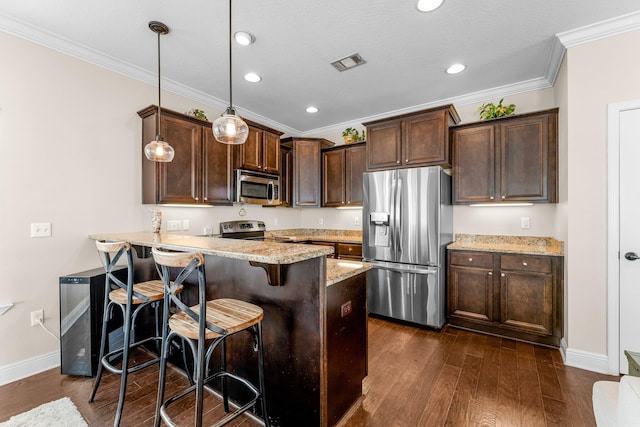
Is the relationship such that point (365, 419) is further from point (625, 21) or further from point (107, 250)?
point (625, 21)

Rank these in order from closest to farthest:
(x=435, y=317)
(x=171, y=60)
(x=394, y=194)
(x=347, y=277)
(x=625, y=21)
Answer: (x=347, y=277) < (x=625, y=21) < (x=171, y=60) < (x=435, y=317) < (x=394, y=194)

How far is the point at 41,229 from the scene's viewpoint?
238 centimetres

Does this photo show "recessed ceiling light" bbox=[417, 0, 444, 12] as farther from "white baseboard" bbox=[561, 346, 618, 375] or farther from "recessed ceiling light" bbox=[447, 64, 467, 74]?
"white baseboard" bbox=[561, 346, 618, 375]

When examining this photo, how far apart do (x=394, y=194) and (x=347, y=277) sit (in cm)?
193

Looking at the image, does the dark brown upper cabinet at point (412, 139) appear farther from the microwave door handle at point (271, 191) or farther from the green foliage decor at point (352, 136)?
the microwave door handle at point (271, 191)

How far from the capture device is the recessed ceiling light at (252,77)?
312 cm

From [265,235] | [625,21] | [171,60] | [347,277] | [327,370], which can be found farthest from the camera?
[265,235]

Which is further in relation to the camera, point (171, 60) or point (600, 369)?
point (171, 60)

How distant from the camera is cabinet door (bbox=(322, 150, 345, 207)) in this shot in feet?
14.6

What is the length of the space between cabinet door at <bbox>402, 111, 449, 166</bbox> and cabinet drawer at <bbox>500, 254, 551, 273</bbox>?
125cm

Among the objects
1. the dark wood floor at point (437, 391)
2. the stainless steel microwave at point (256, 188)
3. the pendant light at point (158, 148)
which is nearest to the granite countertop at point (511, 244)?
the dark wood floor at point (437, 391)

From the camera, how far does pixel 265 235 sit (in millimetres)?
4488

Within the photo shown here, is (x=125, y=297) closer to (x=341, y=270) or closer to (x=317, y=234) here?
(x=341, y=270)

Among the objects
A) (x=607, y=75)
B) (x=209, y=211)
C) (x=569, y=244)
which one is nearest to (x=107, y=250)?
(x=209, y=211)
